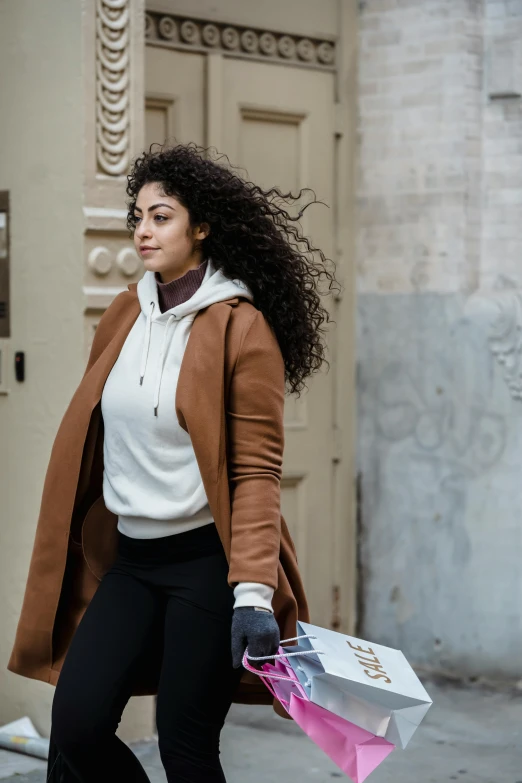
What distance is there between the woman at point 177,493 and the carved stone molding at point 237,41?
6.85 ft

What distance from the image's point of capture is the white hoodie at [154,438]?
292 centimetres

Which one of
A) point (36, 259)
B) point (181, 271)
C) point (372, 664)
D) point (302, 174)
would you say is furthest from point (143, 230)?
point (302, 174)

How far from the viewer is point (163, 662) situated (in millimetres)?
2914

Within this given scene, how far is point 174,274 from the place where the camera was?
10.2ft

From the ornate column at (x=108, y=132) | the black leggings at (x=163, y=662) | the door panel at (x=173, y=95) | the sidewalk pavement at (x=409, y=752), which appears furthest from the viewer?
the door panel at (x=173, y=95)

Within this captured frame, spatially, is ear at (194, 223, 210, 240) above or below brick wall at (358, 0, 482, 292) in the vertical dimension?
below

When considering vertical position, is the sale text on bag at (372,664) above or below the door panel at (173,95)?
below

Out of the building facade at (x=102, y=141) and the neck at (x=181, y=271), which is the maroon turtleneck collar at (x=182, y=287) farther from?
the building facade at (x=102, y=141)

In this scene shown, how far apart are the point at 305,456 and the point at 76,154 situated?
193 cm

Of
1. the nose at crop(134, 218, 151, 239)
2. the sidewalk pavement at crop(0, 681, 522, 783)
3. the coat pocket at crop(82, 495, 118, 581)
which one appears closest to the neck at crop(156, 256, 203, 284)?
the nose at crop(134, 218, 151, 239)

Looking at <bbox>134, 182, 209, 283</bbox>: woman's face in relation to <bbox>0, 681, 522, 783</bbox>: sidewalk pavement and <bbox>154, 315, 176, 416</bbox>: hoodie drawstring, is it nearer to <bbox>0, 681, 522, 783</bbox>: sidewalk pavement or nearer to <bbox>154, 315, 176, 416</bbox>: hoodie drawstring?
<bbox>154, 315, 176, 416</bbox>: hoodie drawstring

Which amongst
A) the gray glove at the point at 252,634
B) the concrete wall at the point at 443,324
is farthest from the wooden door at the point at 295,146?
the gray glove at the point at 252,634

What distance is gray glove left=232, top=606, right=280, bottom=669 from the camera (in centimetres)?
279

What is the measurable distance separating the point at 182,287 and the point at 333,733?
1.09 meters
